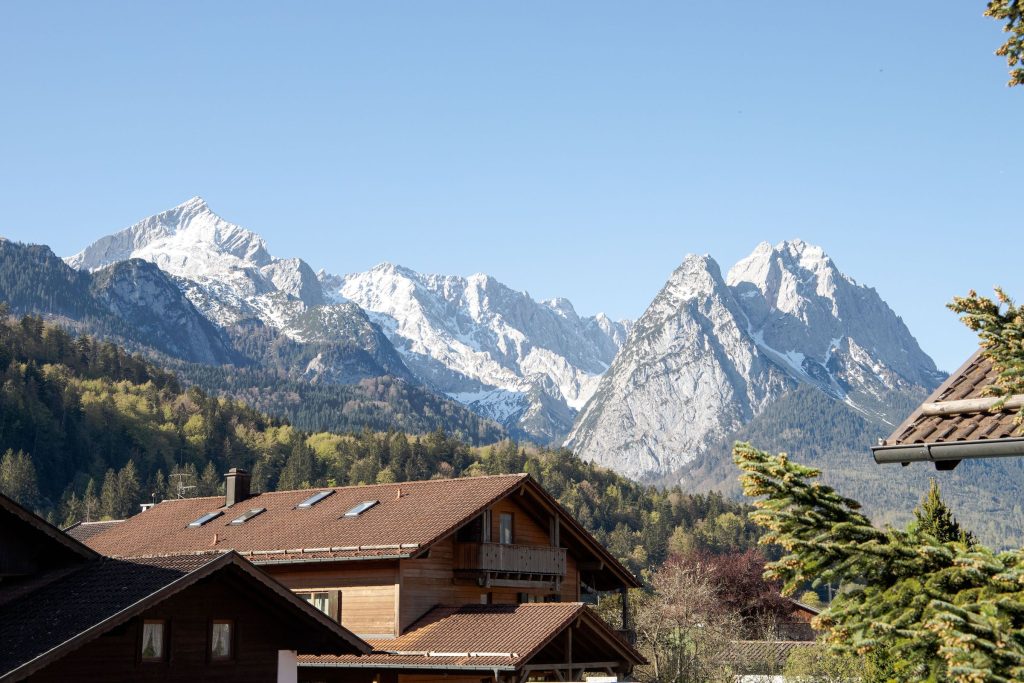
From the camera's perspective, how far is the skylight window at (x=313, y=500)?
45.6 m

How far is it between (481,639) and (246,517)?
45.2 ft

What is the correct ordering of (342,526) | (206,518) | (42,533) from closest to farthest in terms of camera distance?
(42,533)
(342,526)
(206,518)

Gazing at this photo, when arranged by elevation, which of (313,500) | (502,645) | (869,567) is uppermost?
(313,500)

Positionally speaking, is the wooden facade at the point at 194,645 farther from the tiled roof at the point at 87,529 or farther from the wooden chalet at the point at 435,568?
the tiled roof at the point at 87,529

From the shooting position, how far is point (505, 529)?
143ft

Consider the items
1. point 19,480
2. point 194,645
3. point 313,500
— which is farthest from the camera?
point 19,480

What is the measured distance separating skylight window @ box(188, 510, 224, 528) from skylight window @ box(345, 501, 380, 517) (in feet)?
22.7

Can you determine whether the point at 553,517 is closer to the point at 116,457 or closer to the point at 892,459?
the point at 892,459

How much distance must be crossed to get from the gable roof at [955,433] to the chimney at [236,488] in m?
43.4

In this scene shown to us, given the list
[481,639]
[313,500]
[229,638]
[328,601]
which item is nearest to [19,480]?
[313,500]

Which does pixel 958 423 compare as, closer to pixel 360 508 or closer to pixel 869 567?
pixel 869 567

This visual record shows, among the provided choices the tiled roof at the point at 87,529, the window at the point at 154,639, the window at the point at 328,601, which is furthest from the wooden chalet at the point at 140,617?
the tiled roof at the point at 87,529

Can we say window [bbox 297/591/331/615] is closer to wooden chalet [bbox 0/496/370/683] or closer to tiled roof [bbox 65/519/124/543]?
wooden chalet [bbox 0/496/370/683]

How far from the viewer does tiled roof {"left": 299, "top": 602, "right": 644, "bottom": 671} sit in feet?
113
